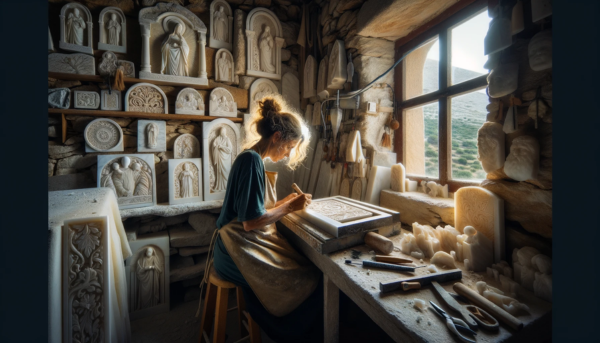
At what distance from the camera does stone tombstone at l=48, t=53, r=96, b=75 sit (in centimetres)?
246

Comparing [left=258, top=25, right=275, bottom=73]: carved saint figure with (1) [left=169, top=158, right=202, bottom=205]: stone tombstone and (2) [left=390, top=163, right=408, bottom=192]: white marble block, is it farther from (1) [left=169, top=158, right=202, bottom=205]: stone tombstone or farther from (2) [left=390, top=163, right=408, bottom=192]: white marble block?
(2) [left=390, top=163, right=408, bottom=192]: white marble block

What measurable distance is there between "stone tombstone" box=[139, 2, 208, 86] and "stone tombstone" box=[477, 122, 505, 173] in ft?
9.48

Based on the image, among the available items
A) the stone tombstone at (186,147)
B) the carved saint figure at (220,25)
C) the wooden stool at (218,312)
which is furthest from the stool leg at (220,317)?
the carved saint figure at (220,25)

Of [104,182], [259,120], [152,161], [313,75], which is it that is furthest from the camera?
[313,75]

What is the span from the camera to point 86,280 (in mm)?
1433

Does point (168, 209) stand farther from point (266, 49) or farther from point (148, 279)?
point (266, 49)

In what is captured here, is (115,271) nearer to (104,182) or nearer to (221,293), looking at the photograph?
(221,293)

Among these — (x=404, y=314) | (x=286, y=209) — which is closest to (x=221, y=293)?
(x=286, y=209)

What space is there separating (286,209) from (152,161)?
1.94 metres

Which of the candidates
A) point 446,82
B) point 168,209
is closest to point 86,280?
point 168,209

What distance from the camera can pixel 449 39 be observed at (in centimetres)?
211

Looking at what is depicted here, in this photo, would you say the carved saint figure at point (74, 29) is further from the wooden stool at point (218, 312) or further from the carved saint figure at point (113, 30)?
the wooden stool at point (218, 312)

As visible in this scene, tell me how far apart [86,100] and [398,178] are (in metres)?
3.35

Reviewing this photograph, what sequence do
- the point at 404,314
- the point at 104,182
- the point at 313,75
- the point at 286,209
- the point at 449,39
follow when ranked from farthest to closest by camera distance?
the point at 313,75
the point at 104,182
the point at 449,39
the point at 286,209
the point at 404,314
